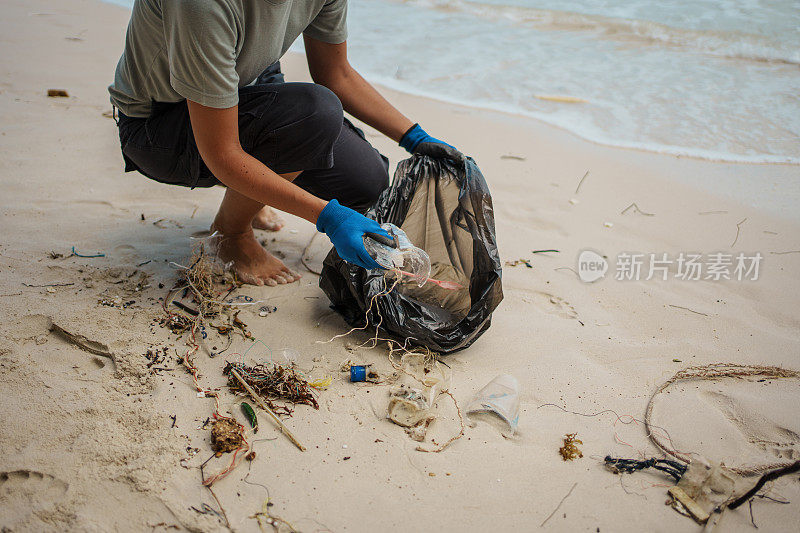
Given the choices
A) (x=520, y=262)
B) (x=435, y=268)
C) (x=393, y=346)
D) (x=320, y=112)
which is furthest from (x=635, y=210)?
(x=320, y=112)

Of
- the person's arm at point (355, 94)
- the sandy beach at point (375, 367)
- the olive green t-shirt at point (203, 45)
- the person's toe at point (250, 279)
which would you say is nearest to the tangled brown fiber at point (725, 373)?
the sandy beach at point (375, 367)

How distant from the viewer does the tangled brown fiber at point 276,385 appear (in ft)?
4.63

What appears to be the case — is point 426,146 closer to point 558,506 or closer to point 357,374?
point 357,374

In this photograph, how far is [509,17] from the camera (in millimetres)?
5758

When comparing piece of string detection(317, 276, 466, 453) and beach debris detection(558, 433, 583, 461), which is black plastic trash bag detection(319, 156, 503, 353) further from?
beach debris detection(558, 433, 583, 461)

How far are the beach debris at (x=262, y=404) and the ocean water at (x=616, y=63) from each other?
2425mm

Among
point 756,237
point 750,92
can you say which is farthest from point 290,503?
point 750,92

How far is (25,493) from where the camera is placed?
1.11 metres

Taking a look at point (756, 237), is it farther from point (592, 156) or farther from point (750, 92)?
point (750, 92)

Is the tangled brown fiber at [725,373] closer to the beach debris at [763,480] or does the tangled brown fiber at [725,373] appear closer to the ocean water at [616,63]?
the beach debris at [763,480]

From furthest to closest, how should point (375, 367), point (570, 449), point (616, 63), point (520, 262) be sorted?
point (616, 63) < point (520, 262) < point (375, 367) < point (570, 449)

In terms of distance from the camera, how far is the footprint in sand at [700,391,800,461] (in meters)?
1.37

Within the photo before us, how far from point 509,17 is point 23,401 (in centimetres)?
559

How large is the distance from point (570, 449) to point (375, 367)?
1.75 feet
